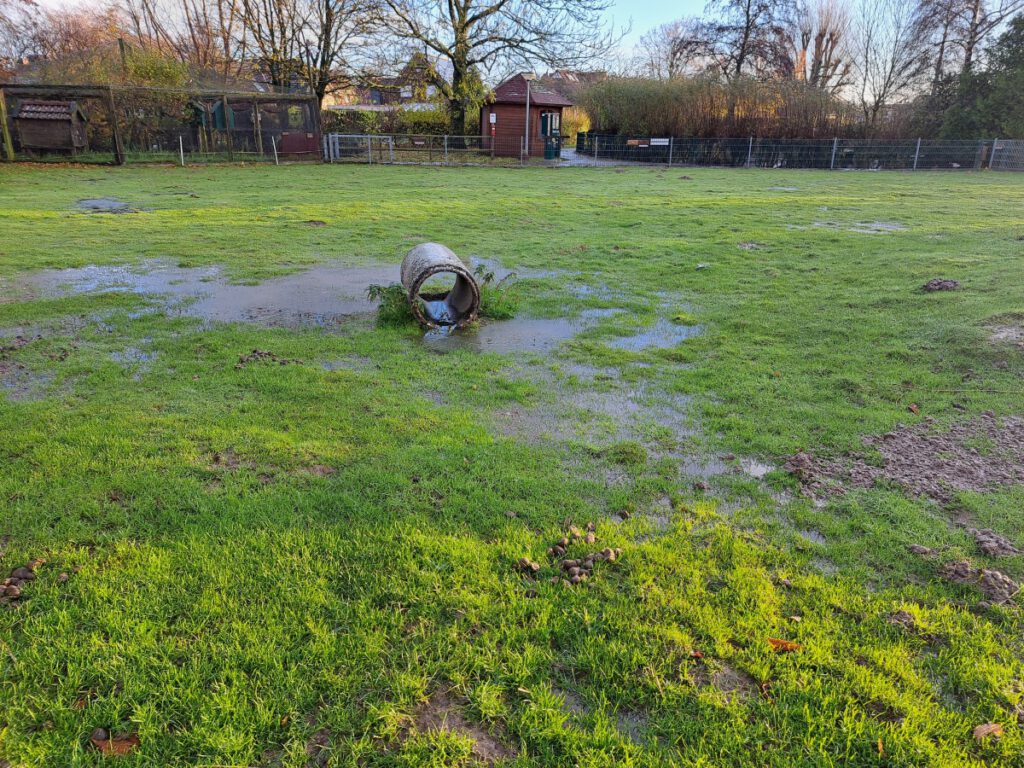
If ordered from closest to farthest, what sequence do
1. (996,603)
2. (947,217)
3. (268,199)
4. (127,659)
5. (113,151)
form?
(127,659) → (996,603) → (947,217) → (268,199) → (113,151)

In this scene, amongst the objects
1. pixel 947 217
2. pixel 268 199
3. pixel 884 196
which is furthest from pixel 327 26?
pixel 947 217

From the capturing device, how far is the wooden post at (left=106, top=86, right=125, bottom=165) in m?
22.6

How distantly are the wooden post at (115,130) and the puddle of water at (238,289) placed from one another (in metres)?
17.9

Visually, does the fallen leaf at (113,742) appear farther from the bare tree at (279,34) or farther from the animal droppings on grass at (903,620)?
the bare tree at (279,34)

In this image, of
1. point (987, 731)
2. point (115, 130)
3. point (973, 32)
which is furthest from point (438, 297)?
point (973, 32)

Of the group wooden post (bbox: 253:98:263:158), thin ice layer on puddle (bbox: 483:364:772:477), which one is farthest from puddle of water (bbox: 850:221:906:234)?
wooden post (bbox: 253:98:263:158)

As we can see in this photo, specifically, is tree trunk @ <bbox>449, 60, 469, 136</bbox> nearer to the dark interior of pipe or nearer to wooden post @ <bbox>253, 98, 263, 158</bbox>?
wooden post @ <bbox>253, 98, 263, 158</bbox>

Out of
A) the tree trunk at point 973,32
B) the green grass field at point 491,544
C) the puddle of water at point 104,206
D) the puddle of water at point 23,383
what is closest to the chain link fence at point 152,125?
the puddle of water at point 104,206

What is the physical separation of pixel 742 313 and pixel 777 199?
1204 centimetres

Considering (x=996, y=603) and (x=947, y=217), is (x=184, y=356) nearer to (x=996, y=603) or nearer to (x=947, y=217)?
(x=996, y=603)

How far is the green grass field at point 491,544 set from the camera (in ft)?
7.57

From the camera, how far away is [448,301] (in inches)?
309

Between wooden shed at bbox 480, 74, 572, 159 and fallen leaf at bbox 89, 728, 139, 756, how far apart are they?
33625 mm

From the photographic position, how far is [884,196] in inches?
722
